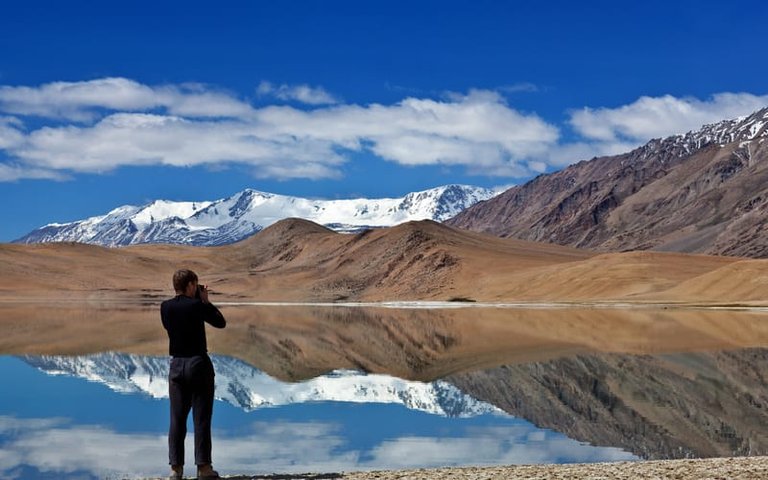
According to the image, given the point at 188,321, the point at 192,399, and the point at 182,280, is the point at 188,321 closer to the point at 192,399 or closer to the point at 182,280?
the point at 182,280

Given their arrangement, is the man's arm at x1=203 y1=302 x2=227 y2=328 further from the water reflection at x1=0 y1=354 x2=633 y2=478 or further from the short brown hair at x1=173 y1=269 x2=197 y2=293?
the water reflection at x1=0 y1=354 x2=633 y2=478

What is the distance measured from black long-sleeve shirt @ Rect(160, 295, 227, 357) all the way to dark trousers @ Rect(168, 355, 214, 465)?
16cm

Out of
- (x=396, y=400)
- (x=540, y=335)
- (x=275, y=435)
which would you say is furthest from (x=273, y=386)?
(x=540, y=335)

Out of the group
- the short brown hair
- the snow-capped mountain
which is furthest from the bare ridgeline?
the short brown hair

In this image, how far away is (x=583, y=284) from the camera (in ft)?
354

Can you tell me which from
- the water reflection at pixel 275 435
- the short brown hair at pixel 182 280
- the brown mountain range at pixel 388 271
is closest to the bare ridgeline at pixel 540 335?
the brown mountain range at pixel 388 271

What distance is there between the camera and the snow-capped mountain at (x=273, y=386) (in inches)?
1034

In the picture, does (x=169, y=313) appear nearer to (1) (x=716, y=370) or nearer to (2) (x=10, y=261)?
(1) (x=716, y=370)

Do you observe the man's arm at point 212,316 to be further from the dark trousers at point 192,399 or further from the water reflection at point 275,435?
the water reflection at point 275,435

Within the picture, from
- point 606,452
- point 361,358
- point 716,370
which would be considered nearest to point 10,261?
point 361,358

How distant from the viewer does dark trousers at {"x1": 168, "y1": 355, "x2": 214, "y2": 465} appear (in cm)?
1304

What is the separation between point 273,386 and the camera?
3048 cm

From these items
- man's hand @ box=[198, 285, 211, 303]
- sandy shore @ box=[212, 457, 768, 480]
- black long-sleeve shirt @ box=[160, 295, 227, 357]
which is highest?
man's hand @ box=[198, 285, 211, 303]

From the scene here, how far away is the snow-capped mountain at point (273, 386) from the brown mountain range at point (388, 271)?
6106 cm
